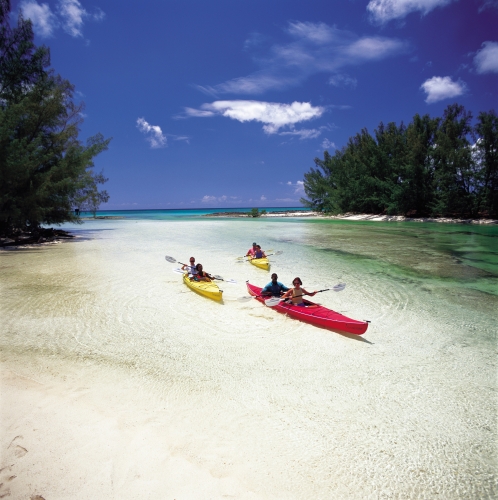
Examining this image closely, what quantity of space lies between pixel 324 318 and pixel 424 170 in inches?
1911

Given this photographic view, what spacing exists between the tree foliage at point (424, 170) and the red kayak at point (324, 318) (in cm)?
4317

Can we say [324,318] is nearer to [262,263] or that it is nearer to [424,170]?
[262,263]

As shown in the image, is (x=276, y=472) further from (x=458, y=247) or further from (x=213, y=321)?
(x=458, y=247)

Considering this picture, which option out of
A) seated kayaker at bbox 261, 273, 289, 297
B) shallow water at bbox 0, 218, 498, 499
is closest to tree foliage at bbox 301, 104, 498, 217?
shallow water at bbox 0, 218, 498, 499

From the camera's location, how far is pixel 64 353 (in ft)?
20.3

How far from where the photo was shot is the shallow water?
3.59 m

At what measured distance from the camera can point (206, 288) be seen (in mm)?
9984

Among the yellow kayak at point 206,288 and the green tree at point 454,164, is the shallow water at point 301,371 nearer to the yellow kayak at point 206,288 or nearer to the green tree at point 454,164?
the yellow kayak at point 206,288

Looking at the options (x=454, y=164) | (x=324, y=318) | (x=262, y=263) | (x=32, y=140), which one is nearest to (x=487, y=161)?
(x=454, y=164)

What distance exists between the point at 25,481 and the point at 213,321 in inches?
205

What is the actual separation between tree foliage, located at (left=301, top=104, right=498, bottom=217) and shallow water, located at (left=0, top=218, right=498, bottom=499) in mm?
36172

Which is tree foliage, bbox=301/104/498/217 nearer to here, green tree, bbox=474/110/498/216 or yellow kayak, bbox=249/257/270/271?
green tree, bbox=474/110/498/216

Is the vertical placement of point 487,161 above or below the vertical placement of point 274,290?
above

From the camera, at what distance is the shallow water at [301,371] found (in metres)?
3.59
